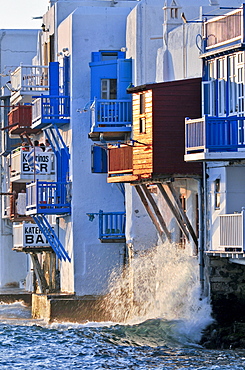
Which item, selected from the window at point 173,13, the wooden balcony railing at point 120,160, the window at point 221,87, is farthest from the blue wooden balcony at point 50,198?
the window at point 221,87

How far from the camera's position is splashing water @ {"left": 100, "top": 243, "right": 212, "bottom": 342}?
38.3 meters

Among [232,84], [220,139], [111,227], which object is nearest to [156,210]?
[111,227]

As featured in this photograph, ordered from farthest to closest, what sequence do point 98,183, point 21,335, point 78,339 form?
point 98,183, point 21,335, point 78,339

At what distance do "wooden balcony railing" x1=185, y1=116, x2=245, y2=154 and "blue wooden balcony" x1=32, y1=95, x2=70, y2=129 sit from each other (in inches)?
578

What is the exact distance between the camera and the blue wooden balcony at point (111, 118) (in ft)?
147

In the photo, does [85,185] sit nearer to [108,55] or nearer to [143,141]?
[108,55]

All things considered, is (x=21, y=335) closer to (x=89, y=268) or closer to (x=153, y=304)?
(x=153, y=304)

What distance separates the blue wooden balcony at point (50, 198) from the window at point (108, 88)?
4.19 metres

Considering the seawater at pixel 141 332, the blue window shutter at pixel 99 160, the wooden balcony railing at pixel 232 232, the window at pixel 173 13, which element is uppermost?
the window at pixel 173 13

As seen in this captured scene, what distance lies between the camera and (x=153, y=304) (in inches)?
1682

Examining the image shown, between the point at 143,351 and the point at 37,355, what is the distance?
2949mm

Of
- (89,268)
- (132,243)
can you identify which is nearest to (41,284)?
(89,268)

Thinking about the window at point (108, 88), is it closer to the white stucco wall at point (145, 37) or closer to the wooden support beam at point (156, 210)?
the white stucco wall at point (145, 37)

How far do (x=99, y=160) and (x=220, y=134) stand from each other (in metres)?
13.8
